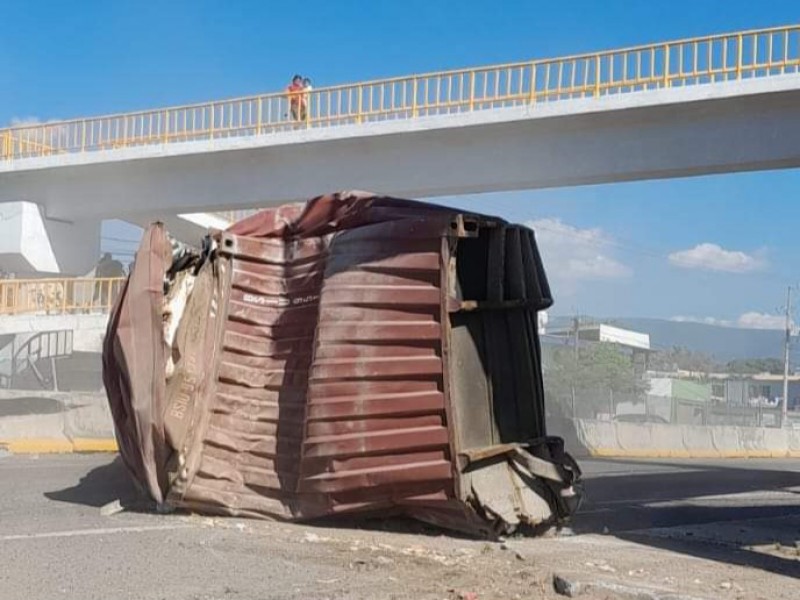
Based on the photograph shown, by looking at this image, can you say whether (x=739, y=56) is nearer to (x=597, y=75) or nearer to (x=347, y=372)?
(x=597, y=75)

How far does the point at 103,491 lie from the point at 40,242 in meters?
18.4

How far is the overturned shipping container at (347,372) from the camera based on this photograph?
27.7 ft

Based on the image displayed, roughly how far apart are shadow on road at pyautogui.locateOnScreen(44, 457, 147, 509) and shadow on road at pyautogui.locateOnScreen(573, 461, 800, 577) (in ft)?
15.3

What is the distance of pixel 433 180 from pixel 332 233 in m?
12.1

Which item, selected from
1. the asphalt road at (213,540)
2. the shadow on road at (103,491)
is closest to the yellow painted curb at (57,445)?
the asphalt road at (213,540)

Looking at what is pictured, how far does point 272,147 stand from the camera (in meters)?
23.1

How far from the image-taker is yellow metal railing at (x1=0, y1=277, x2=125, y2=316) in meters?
24.0

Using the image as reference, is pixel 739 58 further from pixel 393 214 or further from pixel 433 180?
pixel 393 214

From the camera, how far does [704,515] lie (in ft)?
37.3

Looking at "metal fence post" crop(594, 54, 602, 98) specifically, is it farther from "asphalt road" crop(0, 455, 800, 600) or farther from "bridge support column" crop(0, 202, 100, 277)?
"bridge support column" crop(0, 202, 100, 277)

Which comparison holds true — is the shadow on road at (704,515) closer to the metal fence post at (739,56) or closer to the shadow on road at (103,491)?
the shadow on road at (103,491)

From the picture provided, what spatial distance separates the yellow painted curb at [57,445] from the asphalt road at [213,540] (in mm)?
4113

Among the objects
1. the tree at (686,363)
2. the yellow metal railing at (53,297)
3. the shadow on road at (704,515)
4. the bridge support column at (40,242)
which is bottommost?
the shadow on road at (704,515)

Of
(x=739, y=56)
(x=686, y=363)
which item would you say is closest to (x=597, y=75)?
(x=739, y=56)
